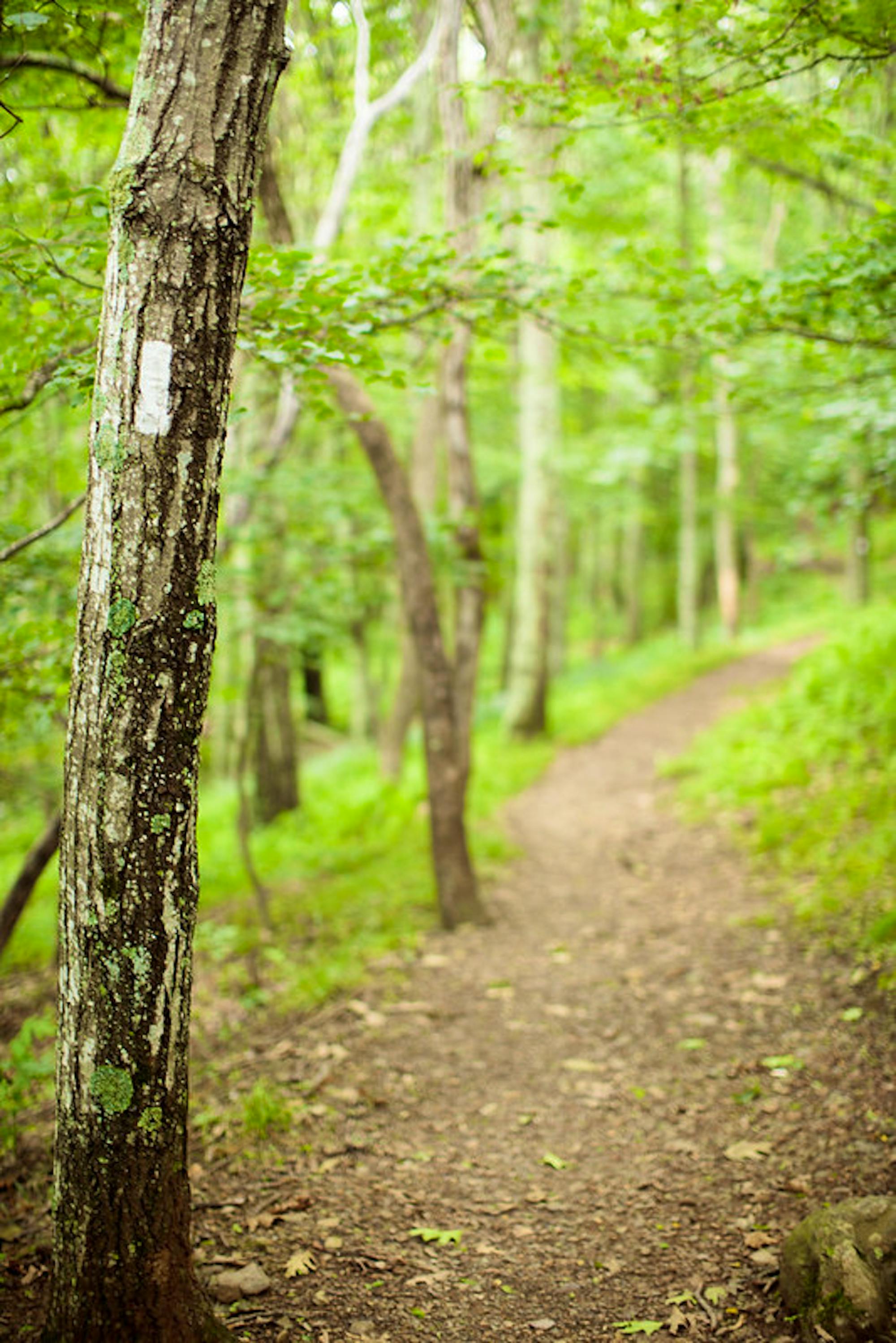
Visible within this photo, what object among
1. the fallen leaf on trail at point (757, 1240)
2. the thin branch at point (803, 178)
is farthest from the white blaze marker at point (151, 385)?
the thin branch at point (803, 178)

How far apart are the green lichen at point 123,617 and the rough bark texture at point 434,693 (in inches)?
146

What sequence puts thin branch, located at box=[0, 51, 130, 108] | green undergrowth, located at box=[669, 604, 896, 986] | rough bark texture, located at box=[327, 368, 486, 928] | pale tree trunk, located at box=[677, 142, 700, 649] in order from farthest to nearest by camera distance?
pale tree trunk, located at box=[677, 142, 700, 649] → rough bark texture, located at box=[327, 368, 486, 928] → green undergrowth, located at box=[669, 604, 896, 986] → thin branch, located at box=[0, 51, 130, 108]

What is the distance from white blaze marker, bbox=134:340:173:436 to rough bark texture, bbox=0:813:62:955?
10.7 ft

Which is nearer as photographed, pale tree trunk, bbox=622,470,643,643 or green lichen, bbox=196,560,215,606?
green lichen, bbox=196,560,215,606

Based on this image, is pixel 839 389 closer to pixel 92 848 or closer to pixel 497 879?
pixel 497 879

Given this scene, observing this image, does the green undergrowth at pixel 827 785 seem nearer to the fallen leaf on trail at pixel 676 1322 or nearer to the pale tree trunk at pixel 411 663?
the fallen leaf on trail at pixel 676 1322

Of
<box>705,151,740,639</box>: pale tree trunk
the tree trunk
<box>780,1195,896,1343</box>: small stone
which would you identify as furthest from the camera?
<box>705,151,740,639</box>: pale tree trunk

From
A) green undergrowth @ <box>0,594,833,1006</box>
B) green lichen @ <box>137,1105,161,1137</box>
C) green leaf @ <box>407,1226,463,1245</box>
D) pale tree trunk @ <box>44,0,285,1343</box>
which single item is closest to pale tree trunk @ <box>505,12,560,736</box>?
green undergrowth @ <box>0,594,833,1006</box>

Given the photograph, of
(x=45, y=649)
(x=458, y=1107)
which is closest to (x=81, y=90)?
(x=45, y=649)

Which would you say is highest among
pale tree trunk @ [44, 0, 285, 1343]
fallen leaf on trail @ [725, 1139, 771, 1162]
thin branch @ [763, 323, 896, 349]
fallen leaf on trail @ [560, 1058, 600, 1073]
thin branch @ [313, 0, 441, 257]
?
thin branch @ [313, 0, 441, 257]

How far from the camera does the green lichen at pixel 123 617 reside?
85.5 inches

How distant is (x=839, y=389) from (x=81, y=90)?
552cm

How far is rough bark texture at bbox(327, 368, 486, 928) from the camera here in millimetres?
5828

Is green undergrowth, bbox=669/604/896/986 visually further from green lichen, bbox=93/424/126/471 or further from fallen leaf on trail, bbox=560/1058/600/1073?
green lichen, bbox=93/424/126/471
